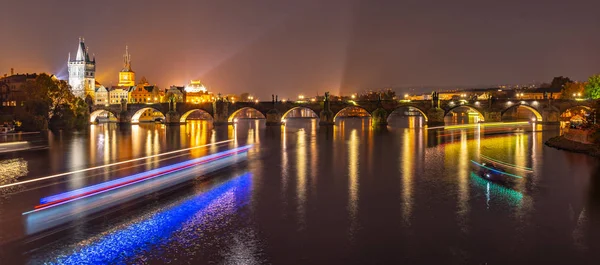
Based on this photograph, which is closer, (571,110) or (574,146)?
(574,146)

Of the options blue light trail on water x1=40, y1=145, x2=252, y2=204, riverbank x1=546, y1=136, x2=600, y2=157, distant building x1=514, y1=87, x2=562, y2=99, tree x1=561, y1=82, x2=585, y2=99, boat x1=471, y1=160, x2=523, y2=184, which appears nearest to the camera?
blue light trail on water x1=40, y1=145, x2=252, y2=204

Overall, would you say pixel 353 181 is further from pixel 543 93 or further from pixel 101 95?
pixel 101 95

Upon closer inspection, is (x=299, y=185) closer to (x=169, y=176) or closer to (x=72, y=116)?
(x=169, y=176)

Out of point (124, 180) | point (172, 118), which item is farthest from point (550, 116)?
point (124, 180)

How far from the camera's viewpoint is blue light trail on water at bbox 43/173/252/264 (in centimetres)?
1323

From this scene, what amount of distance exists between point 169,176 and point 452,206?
1538 centimetres

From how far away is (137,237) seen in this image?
1502 centimetres

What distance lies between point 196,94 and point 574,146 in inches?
6208

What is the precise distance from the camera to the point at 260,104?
3927 inches

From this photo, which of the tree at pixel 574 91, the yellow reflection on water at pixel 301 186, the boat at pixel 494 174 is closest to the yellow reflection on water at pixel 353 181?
the yellow reflection on water at pixel 301 186

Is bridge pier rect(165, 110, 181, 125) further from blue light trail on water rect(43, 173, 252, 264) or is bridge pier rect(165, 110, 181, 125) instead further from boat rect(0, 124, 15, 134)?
blue light trail on water rect(43, 173, 252, 264)

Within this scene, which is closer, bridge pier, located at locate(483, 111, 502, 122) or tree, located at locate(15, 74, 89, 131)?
tree, located at locate(15, 74, 89, 131)

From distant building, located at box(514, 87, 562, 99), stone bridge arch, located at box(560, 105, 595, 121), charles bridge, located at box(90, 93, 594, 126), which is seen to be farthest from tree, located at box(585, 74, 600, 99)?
distant building, located at box(514, 87, 562, 99)

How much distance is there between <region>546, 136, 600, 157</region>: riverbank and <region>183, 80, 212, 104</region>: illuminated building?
467ft
